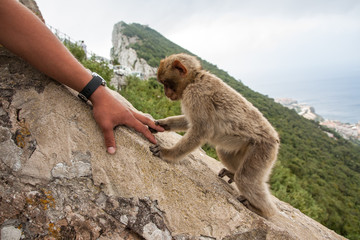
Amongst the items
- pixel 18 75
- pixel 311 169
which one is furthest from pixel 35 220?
pixel 311 169

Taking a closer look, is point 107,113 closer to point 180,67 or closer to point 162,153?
point 162,153

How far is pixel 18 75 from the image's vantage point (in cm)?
183

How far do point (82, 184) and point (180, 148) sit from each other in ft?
3.52

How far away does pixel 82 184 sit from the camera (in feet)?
5.59

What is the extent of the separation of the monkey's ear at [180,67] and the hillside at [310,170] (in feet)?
20.1

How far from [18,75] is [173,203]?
1.76 meters

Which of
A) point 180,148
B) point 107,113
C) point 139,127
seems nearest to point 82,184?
point 107,113

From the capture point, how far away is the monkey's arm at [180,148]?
7.33ft

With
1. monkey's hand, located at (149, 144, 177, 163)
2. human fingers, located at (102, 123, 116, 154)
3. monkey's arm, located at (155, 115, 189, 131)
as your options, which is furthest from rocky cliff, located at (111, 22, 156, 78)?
human fingers, located at (102, 123, 116, 154)

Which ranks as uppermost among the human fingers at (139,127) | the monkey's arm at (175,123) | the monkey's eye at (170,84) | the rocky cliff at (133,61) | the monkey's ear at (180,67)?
the rocky cliff at (133,61)

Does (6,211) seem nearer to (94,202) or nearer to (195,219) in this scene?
(94,202)

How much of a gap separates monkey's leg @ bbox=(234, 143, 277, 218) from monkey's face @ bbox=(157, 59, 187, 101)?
48.9 inches

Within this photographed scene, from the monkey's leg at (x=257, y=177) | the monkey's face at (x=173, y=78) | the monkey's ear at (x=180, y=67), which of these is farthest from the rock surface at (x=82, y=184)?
the monkey's ear at (x=180, y=67)

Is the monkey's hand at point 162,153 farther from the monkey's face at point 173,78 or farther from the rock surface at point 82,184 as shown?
the monkey's face at point 173,78
